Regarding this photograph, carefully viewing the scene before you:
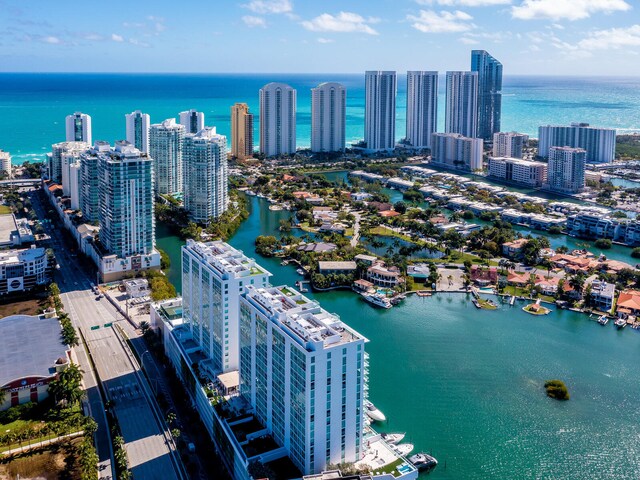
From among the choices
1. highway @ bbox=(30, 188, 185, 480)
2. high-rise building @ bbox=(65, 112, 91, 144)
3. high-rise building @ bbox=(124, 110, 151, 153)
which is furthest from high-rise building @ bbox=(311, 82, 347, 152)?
highway @ bbox=(30, 188, 185, 480)

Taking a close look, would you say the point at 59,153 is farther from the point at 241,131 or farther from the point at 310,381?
the point at 310,381

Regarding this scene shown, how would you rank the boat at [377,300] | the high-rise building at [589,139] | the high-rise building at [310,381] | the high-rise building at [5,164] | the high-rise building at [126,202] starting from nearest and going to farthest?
1. the high-rise building at [310,381]
2. the boat at [377,300]
3. the high-rise building at [126,202]
4. the high-rise building at [5,164]
5. the high-rise building at [589,139]

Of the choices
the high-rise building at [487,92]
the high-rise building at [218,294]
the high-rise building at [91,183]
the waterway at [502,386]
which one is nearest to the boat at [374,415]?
the waterway at [502,386]

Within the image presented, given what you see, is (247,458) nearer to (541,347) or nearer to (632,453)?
(632,453)

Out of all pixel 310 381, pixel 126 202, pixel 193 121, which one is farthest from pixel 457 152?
pixel 310 381

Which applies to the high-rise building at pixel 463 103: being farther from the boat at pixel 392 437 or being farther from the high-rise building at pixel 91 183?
the boat at pixel 392 437

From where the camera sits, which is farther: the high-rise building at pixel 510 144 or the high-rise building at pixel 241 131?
the high-rise building at pixel 241 131
